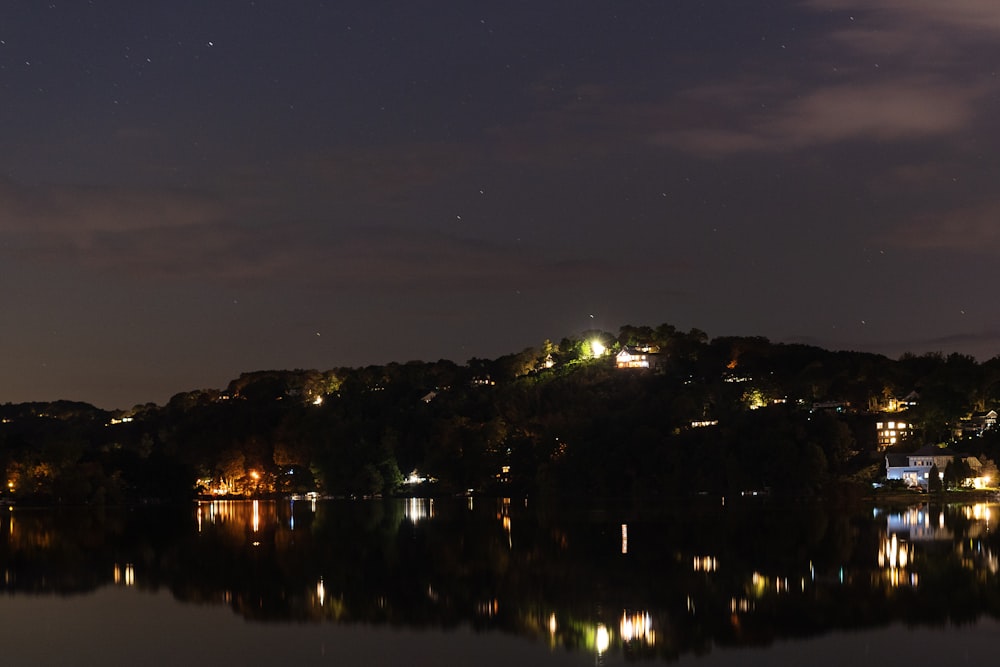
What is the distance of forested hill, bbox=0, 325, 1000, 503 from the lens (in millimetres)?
115312

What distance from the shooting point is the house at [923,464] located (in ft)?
323

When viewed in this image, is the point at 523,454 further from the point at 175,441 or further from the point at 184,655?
the point at 184,655

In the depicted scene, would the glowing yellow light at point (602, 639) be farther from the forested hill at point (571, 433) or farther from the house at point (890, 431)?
the house at point (890, 431)

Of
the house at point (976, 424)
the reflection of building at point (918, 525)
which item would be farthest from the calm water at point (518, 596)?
the house at point (976, 424)

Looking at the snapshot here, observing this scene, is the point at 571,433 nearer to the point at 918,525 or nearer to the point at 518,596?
the point at 918,525

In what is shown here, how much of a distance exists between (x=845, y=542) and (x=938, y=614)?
1956 cm

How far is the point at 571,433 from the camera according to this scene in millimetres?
136250

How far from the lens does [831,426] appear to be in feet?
370

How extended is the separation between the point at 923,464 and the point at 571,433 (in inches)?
1636

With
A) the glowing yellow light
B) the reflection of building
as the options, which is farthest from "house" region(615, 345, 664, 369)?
the glowing yellow light

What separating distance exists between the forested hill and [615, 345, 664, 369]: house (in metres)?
0.47

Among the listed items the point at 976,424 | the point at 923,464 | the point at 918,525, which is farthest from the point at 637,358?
the point at 918,525

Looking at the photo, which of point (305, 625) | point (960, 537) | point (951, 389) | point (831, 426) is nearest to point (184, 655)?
point (305, 625)

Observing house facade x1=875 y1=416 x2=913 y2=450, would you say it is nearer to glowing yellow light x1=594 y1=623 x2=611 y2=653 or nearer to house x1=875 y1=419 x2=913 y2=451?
house x1=875 y1=419 x2=913 y2=451
